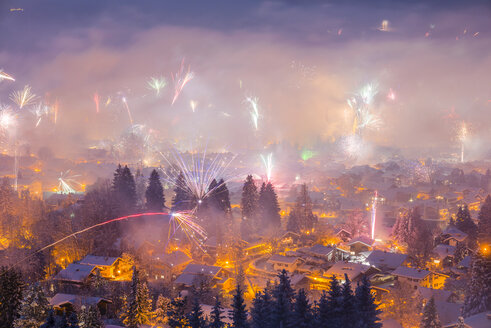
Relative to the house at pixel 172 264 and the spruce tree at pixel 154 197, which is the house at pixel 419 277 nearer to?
the house at pixel 172 264

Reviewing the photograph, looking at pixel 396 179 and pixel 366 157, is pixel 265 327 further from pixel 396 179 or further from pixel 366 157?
pixel 366 157

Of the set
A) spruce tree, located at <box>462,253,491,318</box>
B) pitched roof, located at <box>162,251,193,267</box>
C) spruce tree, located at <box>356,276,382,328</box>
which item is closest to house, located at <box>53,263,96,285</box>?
pitched roof, located at <box>162,251,193,267</box>

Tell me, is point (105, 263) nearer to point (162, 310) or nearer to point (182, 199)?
point (162, 310)

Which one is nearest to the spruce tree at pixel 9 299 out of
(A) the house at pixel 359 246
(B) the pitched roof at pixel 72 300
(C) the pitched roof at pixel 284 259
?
(B) the pitched roof at pixel 72 300

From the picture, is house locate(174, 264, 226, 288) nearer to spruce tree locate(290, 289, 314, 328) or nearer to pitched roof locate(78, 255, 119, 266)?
pitched roof locate(78, 255, 119, 266)

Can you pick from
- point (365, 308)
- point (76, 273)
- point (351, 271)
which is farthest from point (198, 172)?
point (365, 308)
